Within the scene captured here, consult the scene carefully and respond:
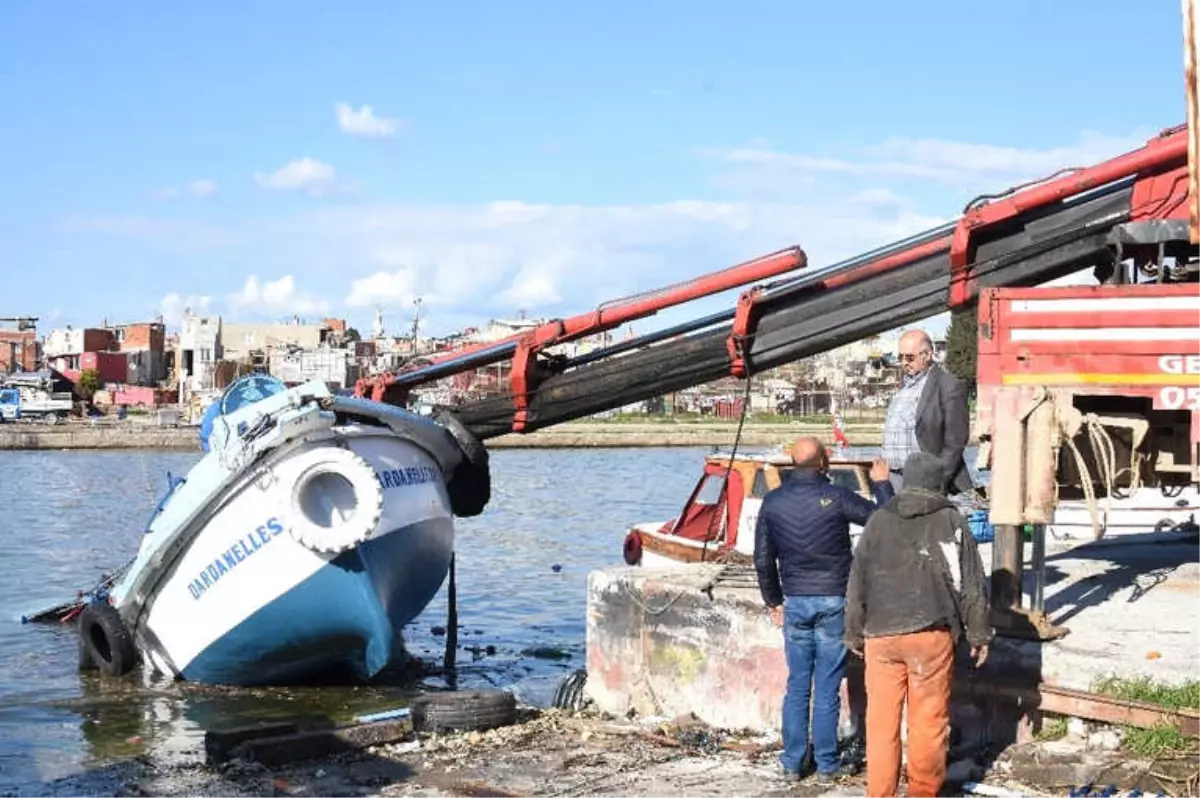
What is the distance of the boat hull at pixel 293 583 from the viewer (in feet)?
40.3

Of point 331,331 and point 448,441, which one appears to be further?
point 331,331

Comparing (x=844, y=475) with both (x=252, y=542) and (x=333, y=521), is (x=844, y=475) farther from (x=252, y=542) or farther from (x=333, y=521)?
(x=252, y=542)

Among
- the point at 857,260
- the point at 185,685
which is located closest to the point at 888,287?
the point at 857,260

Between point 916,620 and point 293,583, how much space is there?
6.89 meters

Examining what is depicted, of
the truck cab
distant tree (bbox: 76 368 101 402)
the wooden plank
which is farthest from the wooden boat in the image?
distant tree (bbox: 76 368 101 402)

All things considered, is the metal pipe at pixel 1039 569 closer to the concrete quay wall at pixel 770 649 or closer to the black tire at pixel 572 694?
the concrete quay wall at pixel 770 649

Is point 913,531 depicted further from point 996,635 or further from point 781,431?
point 781,431

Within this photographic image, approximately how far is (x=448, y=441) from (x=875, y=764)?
7304 mm

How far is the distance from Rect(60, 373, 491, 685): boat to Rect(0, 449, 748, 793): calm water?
0.47 meters

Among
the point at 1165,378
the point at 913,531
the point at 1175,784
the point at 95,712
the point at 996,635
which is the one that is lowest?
the point at 95,712

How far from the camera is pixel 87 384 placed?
315 feet

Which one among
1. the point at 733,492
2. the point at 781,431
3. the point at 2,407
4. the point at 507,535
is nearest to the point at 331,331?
the point at 2,407

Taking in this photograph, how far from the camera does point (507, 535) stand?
97.6ft

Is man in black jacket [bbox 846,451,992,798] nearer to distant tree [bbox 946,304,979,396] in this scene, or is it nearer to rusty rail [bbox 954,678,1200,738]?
rusty rail [bbox 954,678,1200,738]
